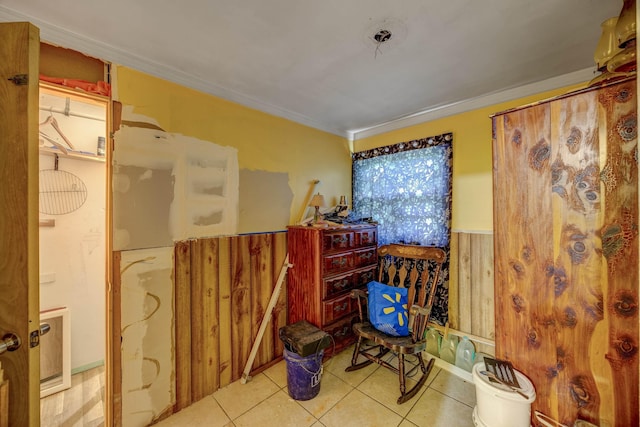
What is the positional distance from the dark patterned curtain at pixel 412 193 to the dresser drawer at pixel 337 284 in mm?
687

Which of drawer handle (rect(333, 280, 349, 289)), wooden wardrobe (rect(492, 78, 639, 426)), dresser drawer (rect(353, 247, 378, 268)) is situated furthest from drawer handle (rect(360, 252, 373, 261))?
wooden wardrobe (rect(492, 78, 639, 426))

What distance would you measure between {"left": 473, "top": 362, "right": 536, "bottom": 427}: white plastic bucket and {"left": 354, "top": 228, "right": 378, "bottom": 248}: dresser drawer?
1474mm

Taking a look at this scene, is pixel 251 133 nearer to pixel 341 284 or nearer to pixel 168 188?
pixel 168 188

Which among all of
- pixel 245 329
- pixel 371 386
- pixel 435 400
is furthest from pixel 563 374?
pixel 245 329

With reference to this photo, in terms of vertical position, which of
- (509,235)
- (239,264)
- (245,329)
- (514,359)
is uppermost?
(509,235)

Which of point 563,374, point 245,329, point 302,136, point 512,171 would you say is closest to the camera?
point 563,374

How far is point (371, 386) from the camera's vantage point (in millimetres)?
2014

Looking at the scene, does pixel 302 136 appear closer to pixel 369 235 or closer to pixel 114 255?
pixel 369 235

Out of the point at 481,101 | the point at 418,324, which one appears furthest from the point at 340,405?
the point at 481,101

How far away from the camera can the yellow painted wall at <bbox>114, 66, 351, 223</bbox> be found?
5.48ft

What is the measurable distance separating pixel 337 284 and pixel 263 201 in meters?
1.11

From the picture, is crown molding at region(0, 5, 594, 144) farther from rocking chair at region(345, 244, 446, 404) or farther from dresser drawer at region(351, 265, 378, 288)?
dresser drawer at region(351, 265, 378, 288)

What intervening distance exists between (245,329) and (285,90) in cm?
222

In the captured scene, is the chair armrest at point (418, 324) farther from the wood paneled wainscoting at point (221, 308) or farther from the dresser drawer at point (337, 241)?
the wood paneled wainscoting at point (221, 308)
